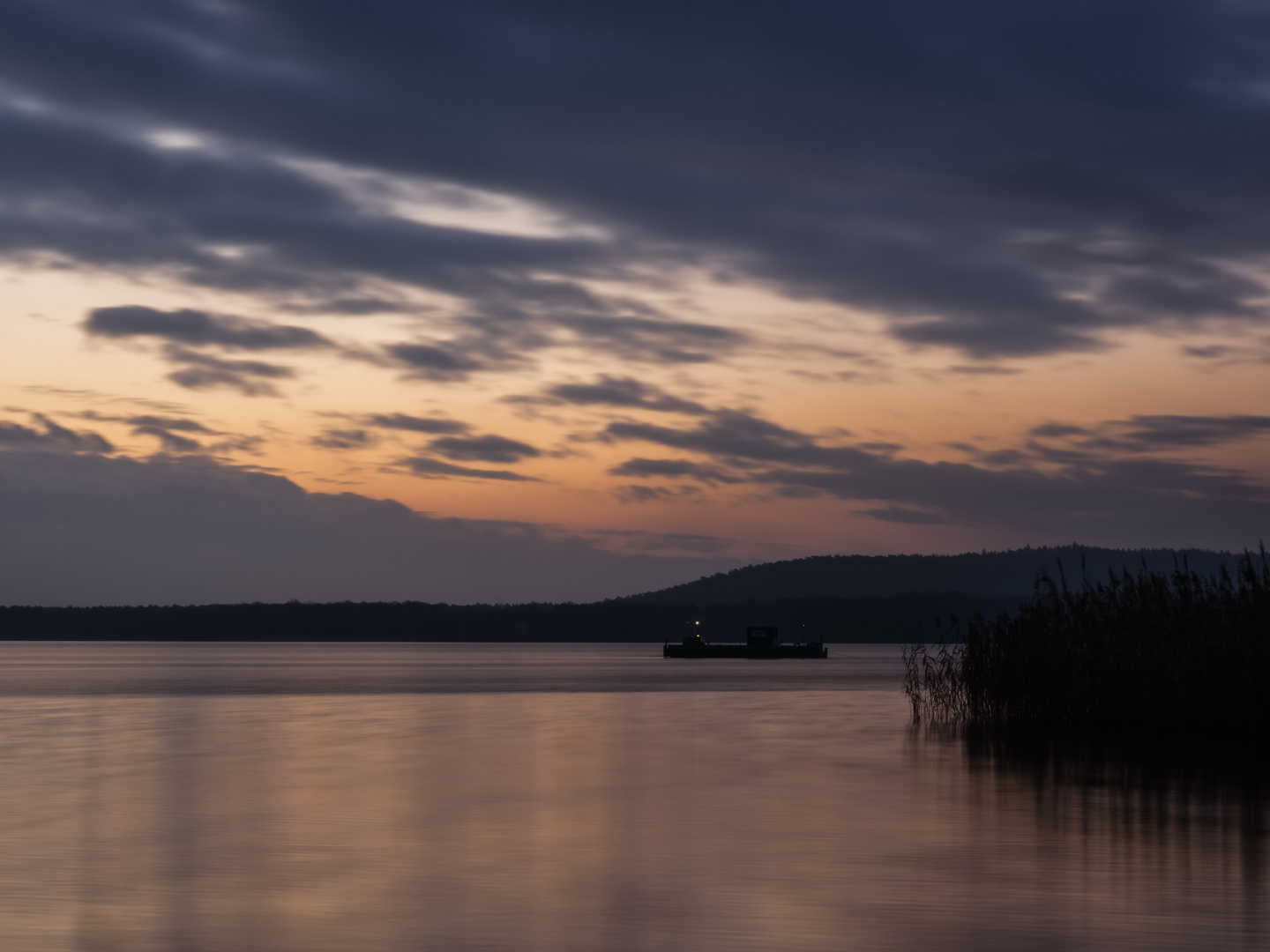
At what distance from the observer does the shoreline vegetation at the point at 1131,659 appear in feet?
94.7

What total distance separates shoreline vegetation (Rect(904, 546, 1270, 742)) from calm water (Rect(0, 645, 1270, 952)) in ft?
8.57

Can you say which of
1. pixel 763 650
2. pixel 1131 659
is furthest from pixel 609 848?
pixel 763 650

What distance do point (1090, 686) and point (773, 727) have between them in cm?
1307

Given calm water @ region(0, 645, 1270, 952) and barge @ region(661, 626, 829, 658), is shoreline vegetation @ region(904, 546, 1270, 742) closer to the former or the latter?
calm water @ region(0, 645, 1270, 952)

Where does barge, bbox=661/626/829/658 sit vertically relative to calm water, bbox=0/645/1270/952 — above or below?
below

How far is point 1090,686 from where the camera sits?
31.1 m

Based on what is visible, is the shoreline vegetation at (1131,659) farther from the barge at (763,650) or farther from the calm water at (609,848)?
the barge at (763,650)

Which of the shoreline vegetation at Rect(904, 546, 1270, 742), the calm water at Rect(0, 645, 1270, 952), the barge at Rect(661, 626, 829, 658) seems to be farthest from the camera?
the barge at Rect(661, 626, 829, 658)

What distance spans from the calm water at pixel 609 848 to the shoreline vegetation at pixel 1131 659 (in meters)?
Answer: 2.61

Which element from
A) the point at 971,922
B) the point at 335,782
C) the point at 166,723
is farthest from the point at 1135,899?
the point at 166,723

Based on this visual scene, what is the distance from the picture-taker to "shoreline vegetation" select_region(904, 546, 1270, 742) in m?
28.9

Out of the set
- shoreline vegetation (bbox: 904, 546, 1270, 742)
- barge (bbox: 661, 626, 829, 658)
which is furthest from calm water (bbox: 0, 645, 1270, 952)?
barge (bbox: 661, 626, 829, 658)

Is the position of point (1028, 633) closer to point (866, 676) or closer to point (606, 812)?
point (606, 812)

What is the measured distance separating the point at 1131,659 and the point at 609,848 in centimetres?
1762
